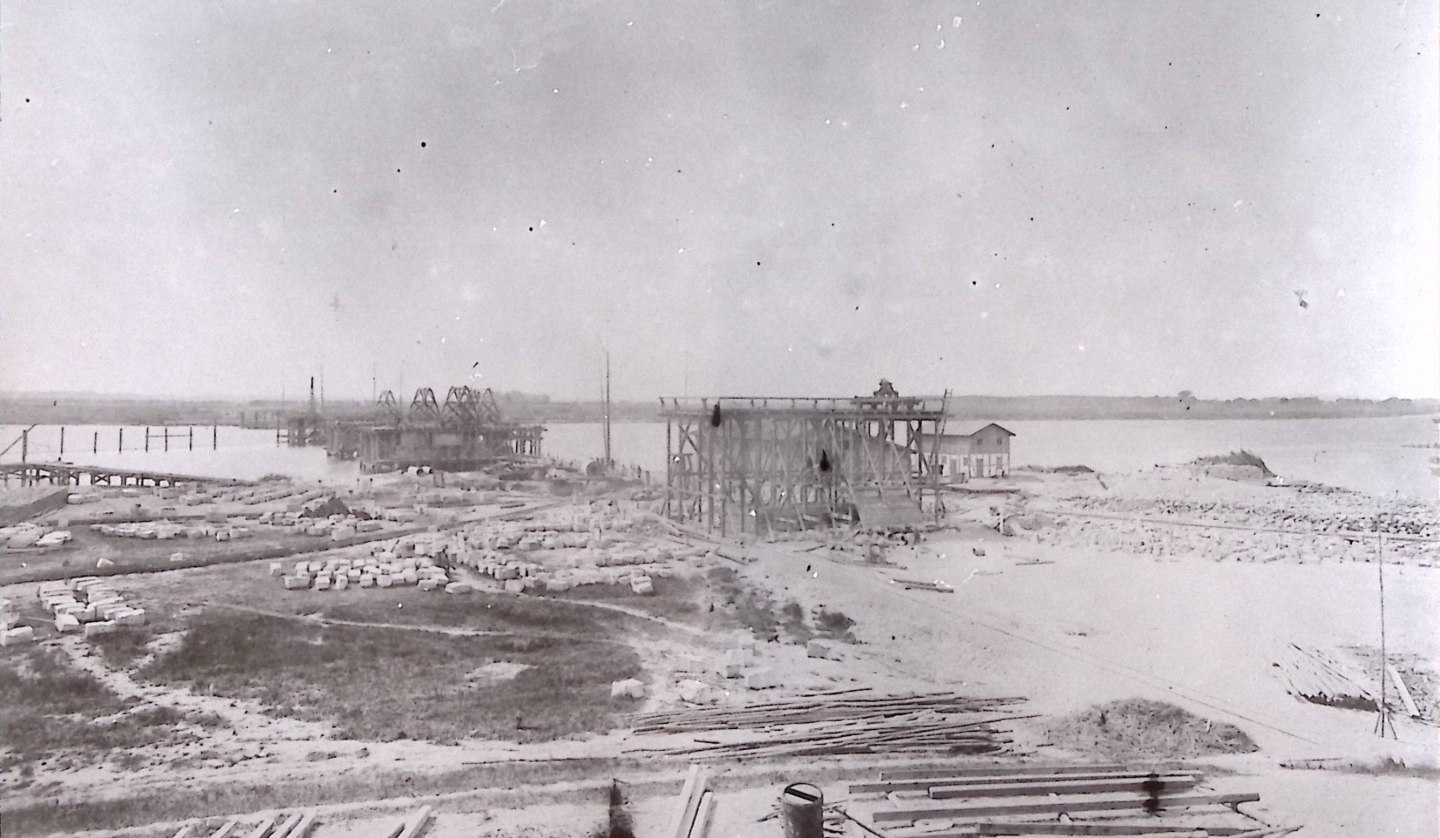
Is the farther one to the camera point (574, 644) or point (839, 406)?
point (839, 406)

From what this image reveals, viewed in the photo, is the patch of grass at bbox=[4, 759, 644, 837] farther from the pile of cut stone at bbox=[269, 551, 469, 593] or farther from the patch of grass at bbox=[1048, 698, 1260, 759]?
the patch of grass at bbox=[1048, 698, 1260, 759]

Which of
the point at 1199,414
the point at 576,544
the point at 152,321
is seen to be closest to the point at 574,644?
the point at 576,544

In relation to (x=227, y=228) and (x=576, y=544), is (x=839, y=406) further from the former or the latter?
(x=227, y=228)

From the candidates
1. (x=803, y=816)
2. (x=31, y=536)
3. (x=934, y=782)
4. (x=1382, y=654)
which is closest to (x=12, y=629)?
(x=31, y=536)

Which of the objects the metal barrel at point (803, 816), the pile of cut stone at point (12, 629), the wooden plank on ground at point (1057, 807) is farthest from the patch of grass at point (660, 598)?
the pile of cut stone at point (12, 629)

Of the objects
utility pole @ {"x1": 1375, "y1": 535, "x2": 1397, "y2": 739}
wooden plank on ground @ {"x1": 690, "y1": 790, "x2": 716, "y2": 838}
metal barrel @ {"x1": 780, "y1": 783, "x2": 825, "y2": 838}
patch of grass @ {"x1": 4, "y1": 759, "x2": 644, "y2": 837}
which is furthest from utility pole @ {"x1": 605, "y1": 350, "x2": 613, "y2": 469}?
utility pole @ {"x1": 1375, "y1": 535, "x2": 1397, "y2": 739}
